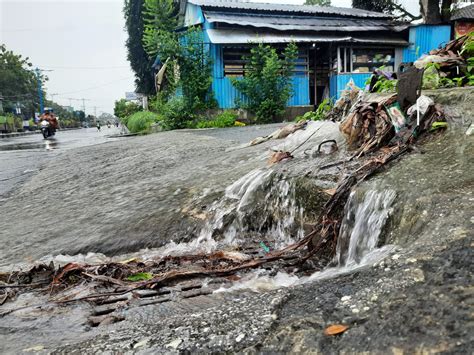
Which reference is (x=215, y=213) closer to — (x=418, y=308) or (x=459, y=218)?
(x=459, y=218)

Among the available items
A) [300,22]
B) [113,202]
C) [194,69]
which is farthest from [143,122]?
[113,202]

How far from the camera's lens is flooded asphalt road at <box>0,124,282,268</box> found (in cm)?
360

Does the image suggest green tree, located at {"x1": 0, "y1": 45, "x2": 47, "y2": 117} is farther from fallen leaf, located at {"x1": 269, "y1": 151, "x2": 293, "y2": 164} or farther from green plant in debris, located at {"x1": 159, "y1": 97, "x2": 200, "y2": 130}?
fallen leaf, located at {"x1": 269, "y1": 151, "x2": 293, "y2": 164}

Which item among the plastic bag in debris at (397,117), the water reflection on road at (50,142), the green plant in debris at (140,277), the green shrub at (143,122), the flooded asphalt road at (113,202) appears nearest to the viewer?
the green plant in debris at (140,277)

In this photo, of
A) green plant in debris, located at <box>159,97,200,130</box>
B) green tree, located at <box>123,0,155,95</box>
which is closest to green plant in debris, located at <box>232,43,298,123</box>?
green plant in debris, located at <box>159,97,200,130</box>

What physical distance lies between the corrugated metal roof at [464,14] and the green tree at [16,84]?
5986cm

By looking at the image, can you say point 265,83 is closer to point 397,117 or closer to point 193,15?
point 193,15

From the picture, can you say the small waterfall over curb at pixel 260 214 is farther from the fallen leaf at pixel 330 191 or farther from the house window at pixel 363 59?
the house window at pixel 363 59

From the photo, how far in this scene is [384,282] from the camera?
1.38m

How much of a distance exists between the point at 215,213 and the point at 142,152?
514 cm

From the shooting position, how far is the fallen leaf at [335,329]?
1175mm

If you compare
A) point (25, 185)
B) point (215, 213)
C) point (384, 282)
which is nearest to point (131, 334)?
point (384, 282)

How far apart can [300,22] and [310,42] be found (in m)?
2.42

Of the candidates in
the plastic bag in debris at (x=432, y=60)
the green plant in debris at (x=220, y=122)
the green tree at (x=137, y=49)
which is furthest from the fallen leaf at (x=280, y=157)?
the green tree at (x=137, y=49)
